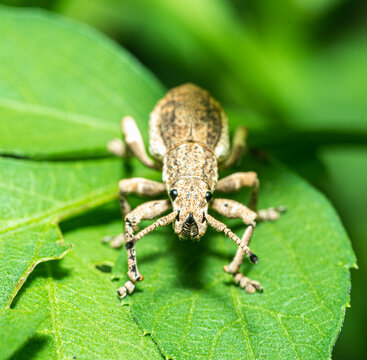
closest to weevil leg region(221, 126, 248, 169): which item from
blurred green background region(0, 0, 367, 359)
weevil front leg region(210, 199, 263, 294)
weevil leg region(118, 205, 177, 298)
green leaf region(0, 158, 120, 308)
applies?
weevil front leg region(210, 199, 263, 294)

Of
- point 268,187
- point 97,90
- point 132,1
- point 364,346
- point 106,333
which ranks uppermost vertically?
point 132,1

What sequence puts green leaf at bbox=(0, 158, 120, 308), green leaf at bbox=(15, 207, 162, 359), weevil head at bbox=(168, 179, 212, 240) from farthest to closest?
weevil head at bbox=(168, 179, 212, 240)
green leaf at bbox=(0, 158, 120, 308)
green leaf at bbox=(15, 207, 162, 359)

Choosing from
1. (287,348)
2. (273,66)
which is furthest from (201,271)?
(273,66)

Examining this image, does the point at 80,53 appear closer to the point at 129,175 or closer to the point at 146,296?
the point at 129,175

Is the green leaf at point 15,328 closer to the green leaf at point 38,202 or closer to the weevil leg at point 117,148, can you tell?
the green leaf at point 38,202

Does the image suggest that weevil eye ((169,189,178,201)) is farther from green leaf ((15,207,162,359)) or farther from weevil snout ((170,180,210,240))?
green leaf ((15,207,162,359))
